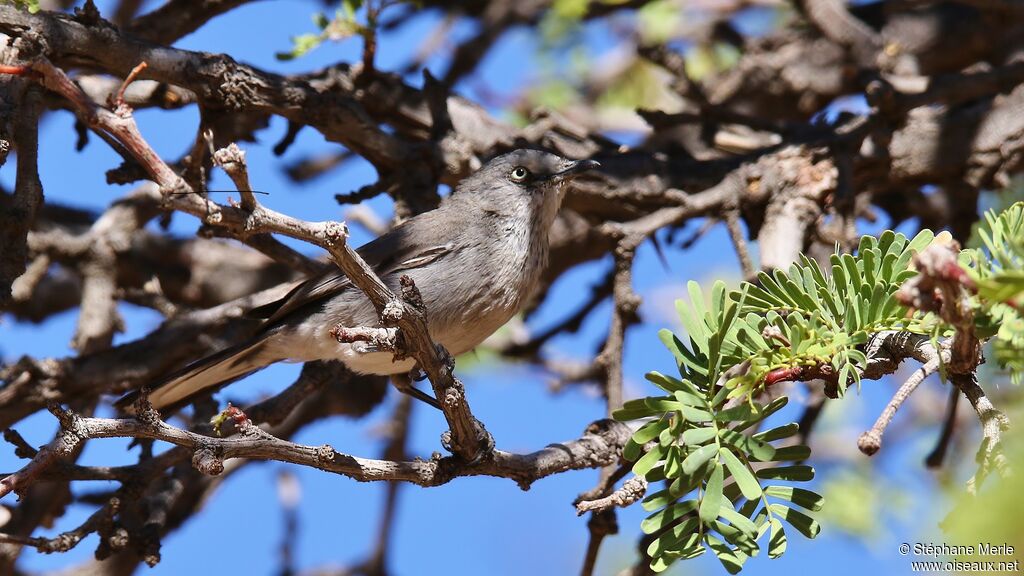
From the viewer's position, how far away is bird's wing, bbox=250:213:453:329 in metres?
4.25

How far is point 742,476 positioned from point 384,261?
259 centimetres

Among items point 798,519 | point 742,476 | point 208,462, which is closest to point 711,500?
point 742,476

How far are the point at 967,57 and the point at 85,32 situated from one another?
15.8 ft

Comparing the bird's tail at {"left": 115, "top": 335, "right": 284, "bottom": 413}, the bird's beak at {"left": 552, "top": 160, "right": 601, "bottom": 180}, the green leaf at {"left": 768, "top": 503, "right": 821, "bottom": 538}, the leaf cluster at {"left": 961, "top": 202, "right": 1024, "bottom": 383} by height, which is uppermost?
the bird's tail at {"left": 115, "top": 335, "right": 284, "bottom": 413}

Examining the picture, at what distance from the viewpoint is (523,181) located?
478cm

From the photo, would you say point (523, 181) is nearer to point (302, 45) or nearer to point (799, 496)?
point (302, 45)

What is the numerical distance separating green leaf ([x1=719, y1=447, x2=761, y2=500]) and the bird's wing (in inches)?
94.0

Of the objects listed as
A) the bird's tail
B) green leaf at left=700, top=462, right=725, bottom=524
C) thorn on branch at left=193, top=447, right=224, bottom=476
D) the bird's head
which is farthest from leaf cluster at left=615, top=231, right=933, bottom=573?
the bird's head

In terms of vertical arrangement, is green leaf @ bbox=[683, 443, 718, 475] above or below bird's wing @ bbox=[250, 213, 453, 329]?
below

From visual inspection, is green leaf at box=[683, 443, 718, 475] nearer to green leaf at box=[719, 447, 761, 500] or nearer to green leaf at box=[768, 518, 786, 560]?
green leaf at box=[719, 447, 761, 500]

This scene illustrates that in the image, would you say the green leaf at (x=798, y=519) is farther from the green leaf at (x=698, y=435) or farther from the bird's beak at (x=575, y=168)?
the bird's beak at (x=575, y=168)

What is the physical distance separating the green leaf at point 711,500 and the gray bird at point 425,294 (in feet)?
7.00

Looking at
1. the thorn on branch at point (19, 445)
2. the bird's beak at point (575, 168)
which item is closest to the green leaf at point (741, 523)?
the thorn on branch at point (19, 445)

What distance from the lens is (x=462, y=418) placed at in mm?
2785
